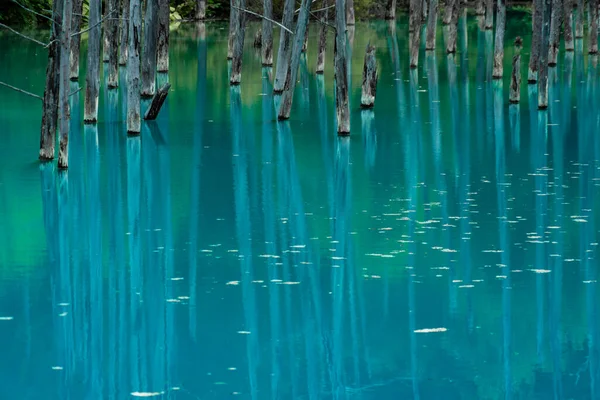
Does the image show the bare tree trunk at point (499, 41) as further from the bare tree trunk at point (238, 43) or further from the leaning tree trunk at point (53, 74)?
the leaning tree trunk at point (53, 74)

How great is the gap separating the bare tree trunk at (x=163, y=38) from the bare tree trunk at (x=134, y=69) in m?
8.00

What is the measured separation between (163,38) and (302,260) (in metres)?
15.3

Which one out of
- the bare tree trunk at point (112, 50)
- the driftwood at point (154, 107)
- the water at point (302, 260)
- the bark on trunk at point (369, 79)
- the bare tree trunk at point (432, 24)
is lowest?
the water at point (302, 260)

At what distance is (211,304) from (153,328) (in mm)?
645

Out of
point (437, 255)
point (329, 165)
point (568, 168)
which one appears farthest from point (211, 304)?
point (568, 168)

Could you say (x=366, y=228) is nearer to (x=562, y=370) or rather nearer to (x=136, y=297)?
(x=136, y=297)

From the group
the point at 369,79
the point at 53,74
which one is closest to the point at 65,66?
the point at 53,74

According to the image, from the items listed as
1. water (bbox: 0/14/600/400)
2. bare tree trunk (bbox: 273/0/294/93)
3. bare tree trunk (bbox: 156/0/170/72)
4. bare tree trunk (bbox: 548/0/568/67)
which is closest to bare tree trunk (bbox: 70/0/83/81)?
water (bbox: 0/14/600/400)

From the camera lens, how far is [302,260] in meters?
9.84

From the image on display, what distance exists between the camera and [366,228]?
1094cm

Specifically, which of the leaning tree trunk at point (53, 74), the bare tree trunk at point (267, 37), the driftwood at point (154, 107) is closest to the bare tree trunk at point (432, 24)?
the bare tree trunk at point (267, 37)

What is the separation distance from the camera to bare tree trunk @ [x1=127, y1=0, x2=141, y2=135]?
49.7 ft

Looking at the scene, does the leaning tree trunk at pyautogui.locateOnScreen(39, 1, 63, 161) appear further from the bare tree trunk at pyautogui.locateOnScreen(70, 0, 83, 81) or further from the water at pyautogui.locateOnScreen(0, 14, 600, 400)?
the bare tree trunk at pyautogui.locateOnScreen(70, 0, 83, 81)

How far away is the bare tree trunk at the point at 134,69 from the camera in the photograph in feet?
49.7
